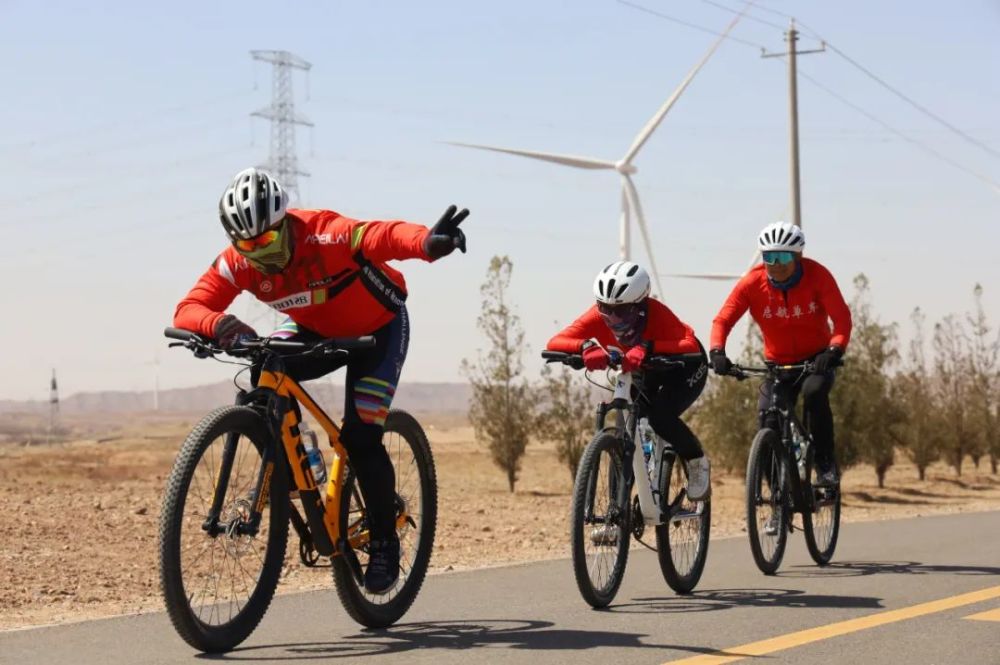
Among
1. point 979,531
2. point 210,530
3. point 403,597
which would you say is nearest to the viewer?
point 210,530

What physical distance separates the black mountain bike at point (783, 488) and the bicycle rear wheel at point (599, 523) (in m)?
1.60

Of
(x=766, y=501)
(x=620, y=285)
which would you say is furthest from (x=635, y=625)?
(x=766, y=501)

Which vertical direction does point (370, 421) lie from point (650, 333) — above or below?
below

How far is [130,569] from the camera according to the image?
36.3 feet

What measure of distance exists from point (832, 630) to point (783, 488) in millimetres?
2859

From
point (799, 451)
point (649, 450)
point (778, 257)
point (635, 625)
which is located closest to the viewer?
point (635, 625)

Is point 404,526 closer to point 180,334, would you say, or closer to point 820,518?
point 180,334

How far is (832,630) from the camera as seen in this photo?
7.02 m

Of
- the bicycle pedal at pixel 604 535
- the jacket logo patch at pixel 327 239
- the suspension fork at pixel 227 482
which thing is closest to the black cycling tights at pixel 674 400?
the bicycle pedal at pixel 604 535

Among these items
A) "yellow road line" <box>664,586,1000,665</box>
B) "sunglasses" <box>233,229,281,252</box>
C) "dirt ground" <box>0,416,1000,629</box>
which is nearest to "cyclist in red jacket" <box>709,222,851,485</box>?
"yellow road line" <box>664,586,1000,665</box>

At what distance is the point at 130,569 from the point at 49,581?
1093mm

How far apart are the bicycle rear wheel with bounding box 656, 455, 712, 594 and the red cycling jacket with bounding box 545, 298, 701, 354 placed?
0.64 meters

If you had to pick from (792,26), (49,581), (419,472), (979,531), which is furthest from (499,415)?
(419,472)

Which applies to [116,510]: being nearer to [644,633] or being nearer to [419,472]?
[419,472]
